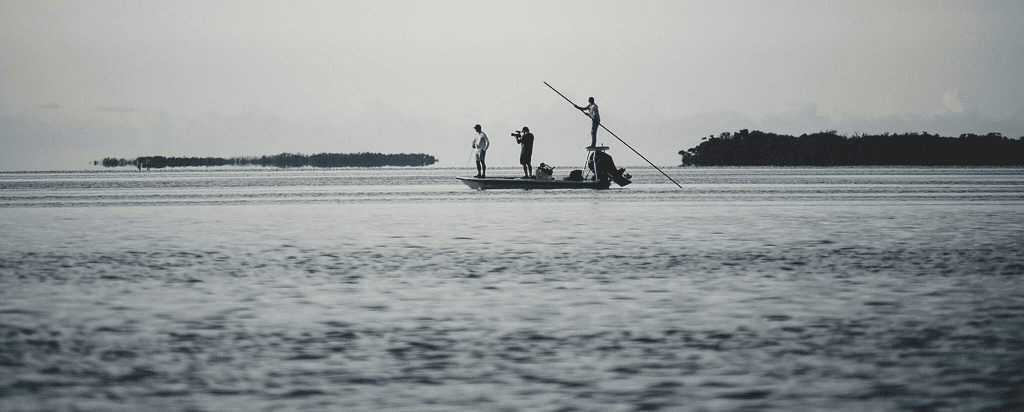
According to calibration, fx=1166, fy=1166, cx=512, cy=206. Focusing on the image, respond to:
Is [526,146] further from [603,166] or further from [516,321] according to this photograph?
[516,321]

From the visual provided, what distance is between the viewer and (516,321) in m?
8.32

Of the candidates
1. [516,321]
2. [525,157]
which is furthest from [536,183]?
[516,321]

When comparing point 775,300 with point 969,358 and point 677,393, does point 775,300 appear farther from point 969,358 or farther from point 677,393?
point 677,393

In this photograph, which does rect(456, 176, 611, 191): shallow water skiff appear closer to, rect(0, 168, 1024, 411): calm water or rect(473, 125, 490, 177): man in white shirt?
rect(473, 125, 490, 177): man in white shirt

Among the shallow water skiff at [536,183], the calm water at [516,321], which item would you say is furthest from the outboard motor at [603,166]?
the calm water at [516,321]

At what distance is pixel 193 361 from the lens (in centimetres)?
673

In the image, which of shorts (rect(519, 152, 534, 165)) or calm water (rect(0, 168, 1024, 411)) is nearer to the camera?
calm water (rect(0, 168, 1024, 411))

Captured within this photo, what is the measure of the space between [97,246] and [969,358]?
1217 centimetres

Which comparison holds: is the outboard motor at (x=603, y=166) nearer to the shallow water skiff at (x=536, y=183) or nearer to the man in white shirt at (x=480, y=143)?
the shallow water skiff at (x=536, y=183)

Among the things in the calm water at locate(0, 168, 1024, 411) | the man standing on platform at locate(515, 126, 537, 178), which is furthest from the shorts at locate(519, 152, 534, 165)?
the calm water at locate(0, 168, 1024, 411)

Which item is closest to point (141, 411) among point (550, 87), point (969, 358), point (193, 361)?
point (193, 361)

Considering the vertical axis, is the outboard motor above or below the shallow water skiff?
above

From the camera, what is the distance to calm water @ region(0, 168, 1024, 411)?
5809mm

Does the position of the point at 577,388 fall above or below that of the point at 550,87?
below
